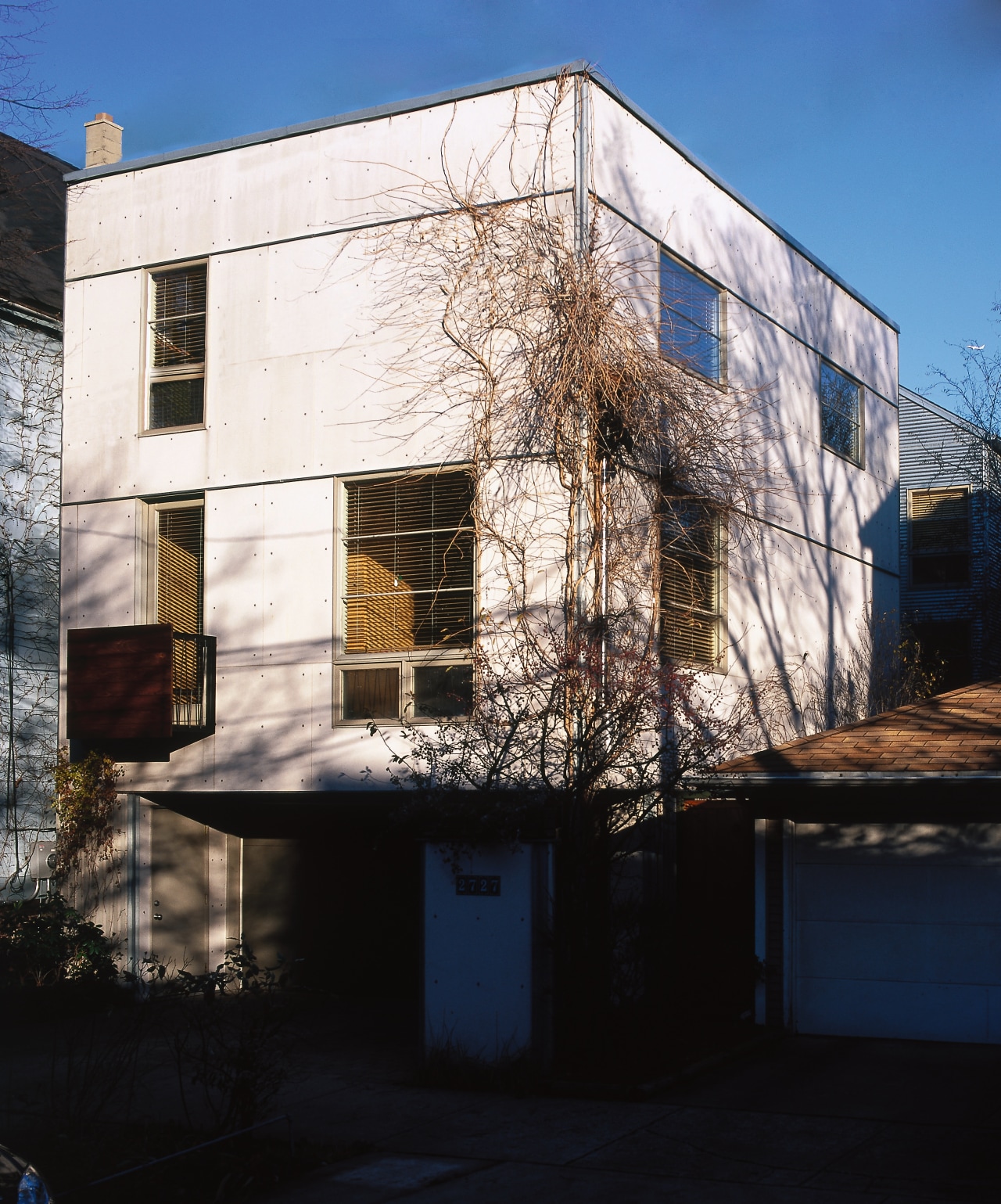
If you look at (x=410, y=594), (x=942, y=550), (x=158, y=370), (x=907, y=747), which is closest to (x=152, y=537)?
Result: (x=158, y=370)

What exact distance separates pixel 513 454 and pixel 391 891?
18.7 ft

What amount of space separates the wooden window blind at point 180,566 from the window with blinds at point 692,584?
16.2 feet

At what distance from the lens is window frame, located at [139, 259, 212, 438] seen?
47.6 ft

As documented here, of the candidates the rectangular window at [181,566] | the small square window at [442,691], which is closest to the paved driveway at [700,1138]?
the small square window at [442,691]

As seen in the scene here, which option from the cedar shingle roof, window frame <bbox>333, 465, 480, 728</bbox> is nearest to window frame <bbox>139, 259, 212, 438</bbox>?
window frame <bbox>333, 465, 480, 728</bbox>

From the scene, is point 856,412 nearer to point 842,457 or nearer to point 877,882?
point 842,457

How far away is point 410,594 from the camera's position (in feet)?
43.9

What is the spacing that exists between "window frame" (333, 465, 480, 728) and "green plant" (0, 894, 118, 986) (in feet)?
12.1

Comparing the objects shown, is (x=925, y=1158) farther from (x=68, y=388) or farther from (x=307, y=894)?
(x=68, y=388)

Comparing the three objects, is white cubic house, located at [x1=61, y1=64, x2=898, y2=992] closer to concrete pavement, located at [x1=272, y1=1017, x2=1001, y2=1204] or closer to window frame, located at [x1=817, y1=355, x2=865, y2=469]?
window frame, located at [x1=817, y1=355, x2=865, y2=469]

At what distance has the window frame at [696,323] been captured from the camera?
1368cm

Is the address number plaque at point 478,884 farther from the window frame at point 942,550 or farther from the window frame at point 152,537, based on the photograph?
the window frame at point 942,550

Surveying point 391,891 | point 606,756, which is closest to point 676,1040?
point 606,756

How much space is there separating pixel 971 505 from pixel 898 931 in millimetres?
17418
